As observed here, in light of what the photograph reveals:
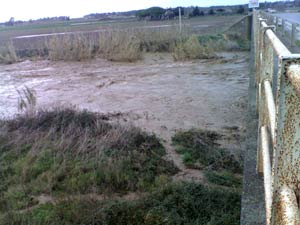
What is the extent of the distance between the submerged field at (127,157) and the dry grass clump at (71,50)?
645 centimetres

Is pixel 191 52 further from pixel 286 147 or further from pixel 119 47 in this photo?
pixel 286 147

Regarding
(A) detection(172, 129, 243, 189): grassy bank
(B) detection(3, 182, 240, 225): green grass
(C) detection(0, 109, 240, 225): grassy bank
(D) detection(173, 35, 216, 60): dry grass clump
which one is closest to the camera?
(B) detection(3, 182, 240, 225): green grass

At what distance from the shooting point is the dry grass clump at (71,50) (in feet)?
60.7

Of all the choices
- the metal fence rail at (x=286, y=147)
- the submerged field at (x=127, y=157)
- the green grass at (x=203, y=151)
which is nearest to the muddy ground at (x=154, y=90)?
the submerged field at (x=127, y=157)

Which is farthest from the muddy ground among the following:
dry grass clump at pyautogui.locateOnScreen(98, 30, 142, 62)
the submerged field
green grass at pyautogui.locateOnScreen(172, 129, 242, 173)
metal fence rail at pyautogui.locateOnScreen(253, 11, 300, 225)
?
metal fence rail at pyautogui.locateOnScreen(253, 11, 300, 225)

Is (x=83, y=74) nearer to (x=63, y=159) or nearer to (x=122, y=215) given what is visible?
(x=63, y=159)

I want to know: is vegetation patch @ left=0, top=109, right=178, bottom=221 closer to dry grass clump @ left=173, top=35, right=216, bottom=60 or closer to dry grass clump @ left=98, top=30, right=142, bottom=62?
dry grass clump @ left=98, top=30, right=142, bottom=62

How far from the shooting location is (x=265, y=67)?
326cm

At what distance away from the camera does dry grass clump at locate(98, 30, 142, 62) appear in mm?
17719

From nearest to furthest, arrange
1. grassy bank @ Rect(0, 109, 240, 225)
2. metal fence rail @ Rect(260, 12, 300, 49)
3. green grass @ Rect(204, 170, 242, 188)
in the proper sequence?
grassy bank @ Rect(0, 109, 240, 225) → green grass @ Rect(204, 170, 242, 188) → metal fence rail @ Rect(260, 12, 300, 49)

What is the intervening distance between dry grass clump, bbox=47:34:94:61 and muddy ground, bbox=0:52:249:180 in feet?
1.88

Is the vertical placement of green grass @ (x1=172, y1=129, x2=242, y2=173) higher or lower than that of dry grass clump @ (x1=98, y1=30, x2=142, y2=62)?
lower

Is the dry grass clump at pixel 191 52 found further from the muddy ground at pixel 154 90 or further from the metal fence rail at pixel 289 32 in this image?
the metal fence rail at pixel 289 32

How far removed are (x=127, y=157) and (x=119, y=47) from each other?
12979mm
